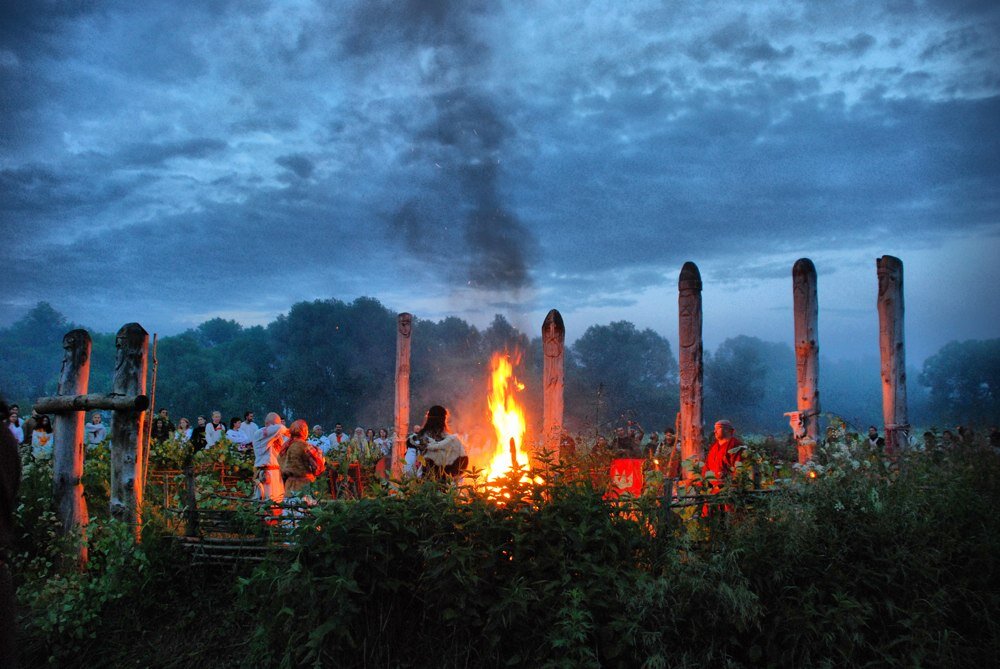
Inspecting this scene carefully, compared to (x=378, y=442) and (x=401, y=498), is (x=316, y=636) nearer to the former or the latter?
(x=401, y=498)

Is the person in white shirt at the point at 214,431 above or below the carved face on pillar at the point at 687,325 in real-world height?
below

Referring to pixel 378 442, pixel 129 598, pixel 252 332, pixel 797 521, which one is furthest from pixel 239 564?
pixel 252 332

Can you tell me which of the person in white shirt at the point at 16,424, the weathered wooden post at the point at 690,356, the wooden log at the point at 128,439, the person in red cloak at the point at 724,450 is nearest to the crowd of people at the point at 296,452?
the wooden log at the point at 128,439

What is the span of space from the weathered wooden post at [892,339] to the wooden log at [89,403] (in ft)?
36.4

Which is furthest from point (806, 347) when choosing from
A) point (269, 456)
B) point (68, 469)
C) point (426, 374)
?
point (426, 374)

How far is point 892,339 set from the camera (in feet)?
40.3

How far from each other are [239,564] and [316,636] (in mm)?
2309

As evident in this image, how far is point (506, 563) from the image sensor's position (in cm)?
593

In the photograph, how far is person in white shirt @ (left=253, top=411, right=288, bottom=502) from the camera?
10.8m

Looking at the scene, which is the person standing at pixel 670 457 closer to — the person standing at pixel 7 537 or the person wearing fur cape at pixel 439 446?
the person wearing fur cape at pixel 439 446

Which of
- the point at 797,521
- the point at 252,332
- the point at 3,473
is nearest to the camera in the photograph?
the point at 3,473

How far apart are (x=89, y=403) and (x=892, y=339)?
1190cm

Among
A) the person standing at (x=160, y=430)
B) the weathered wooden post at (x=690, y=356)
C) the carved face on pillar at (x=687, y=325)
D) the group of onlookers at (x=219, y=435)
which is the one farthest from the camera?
the person standing at (x=160, y=430)

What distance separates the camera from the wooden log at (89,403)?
27.0ft
